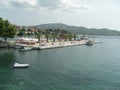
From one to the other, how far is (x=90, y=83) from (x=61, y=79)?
22.0 feet

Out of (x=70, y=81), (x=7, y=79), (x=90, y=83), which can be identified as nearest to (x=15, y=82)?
(x=7, y=79)

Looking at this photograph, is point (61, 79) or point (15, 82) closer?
point (15, 82)

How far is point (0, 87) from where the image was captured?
49.5 m

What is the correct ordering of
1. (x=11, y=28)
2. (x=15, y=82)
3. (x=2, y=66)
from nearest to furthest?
(x=15, y=82), (x=2, y=66), (x=11, y=28)

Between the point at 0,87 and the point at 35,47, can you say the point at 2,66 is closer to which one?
the point at 0,87

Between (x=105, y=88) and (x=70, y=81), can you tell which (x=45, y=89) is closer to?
(x=70, y=81)

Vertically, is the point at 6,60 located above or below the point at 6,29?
below

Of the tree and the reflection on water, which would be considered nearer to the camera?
the reflection on water

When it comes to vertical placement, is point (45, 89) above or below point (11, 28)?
below

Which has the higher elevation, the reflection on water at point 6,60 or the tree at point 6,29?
the tree at point 6,29

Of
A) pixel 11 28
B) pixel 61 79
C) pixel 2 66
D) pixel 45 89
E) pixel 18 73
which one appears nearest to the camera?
pixel 45 89

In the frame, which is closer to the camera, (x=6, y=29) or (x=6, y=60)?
(x=6, y=60)

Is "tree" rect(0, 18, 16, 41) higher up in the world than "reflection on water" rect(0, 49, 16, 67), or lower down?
higher up

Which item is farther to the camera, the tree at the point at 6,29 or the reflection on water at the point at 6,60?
the tree at the point at 6,29
